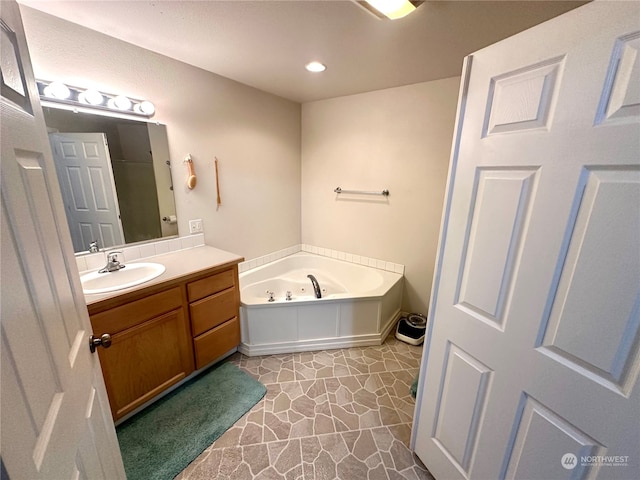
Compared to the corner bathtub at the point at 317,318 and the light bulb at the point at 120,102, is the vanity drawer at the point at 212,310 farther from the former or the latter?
the light bulb at the point at 120,102

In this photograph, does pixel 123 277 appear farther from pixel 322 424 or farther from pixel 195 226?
pixel 322 424

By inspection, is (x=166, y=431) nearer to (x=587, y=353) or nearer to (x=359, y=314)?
(x=359, y=314)

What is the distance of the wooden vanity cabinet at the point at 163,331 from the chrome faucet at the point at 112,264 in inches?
16.4

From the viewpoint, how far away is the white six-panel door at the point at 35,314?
0.44 m

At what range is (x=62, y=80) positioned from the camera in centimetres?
151

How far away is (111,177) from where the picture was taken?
178 cm

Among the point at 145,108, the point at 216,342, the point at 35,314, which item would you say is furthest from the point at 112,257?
the point at 35,314

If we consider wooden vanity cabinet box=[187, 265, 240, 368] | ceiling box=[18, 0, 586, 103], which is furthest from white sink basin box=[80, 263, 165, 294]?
ceiling box=[18, 0, 586, 103]

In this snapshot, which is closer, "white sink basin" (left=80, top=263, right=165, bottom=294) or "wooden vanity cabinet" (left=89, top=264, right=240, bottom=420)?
"wooden vanity cabinet" (left=89, top=264, right=240, bottom=420)

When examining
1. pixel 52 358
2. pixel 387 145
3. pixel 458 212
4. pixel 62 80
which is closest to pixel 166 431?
pixel 52 358

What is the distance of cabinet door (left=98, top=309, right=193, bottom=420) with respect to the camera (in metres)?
1.45

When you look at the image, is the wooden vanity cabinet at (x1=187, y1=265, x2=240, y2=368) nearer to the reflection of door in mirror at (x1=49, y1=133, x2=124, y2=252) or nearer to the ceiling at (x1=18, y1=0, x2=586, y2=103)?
the reflection of door in mirror at (x1=49, y1=133, x2=124, y2=252)

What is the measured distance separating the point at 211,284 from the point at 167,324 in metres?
0.36

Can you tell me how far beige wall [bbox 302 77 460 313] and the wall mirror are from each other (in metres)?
1.64
